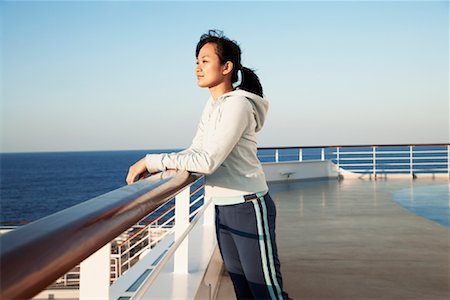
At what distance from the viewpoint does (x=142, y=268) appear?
1.59 metres

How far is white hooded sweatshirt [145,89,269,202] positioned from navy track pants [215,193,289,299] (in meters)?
0.05

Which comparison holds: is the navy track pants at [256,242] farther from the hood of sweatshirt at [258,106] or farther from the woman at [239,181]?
the hood of sweatshirt at [258,106]

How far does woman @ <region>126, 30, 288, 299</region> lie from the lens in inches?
42.1

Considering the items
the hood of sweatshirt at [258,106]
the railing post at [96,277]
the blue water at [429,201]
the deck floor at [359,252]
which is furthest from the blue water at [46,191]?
the railing post at [96,277]

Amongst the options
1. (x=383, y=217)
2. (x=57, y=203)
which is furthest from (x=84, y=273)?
(x=57, y=203)

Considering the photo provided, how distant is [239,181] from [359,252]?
87.1 inches

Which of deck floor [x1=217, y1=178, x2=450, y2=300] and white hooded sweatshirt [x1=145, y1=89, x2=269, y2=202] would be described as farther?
deck floor [x1=217, y1=178, x2=450, y2=300]

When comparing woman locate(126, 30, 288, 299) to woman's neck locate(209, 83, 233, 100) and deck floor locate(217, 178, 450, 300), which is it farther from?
deck floor locate(217, 178, 450, 300)

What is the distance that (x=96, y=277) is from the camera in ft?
1.96

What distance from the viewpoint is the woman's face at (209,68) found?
120 centimetres

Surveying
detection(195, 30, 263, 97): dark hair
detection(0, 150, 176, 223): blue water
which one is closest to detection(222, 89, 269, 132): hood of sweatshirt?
detection(195, 30, 263, 97): dark hair

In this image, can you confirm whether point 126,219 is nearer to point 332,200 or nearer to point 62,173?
point 332,200

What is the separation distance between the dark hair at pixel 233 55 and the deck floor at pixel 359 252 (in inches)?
49.2

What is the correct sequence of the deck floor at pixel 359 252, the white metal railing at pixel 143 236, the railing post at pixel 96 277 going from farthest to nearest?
the deck floor at pixel 359 252 → the white metal railing at pixel 143 236 → the railing post at pixel 96 277
